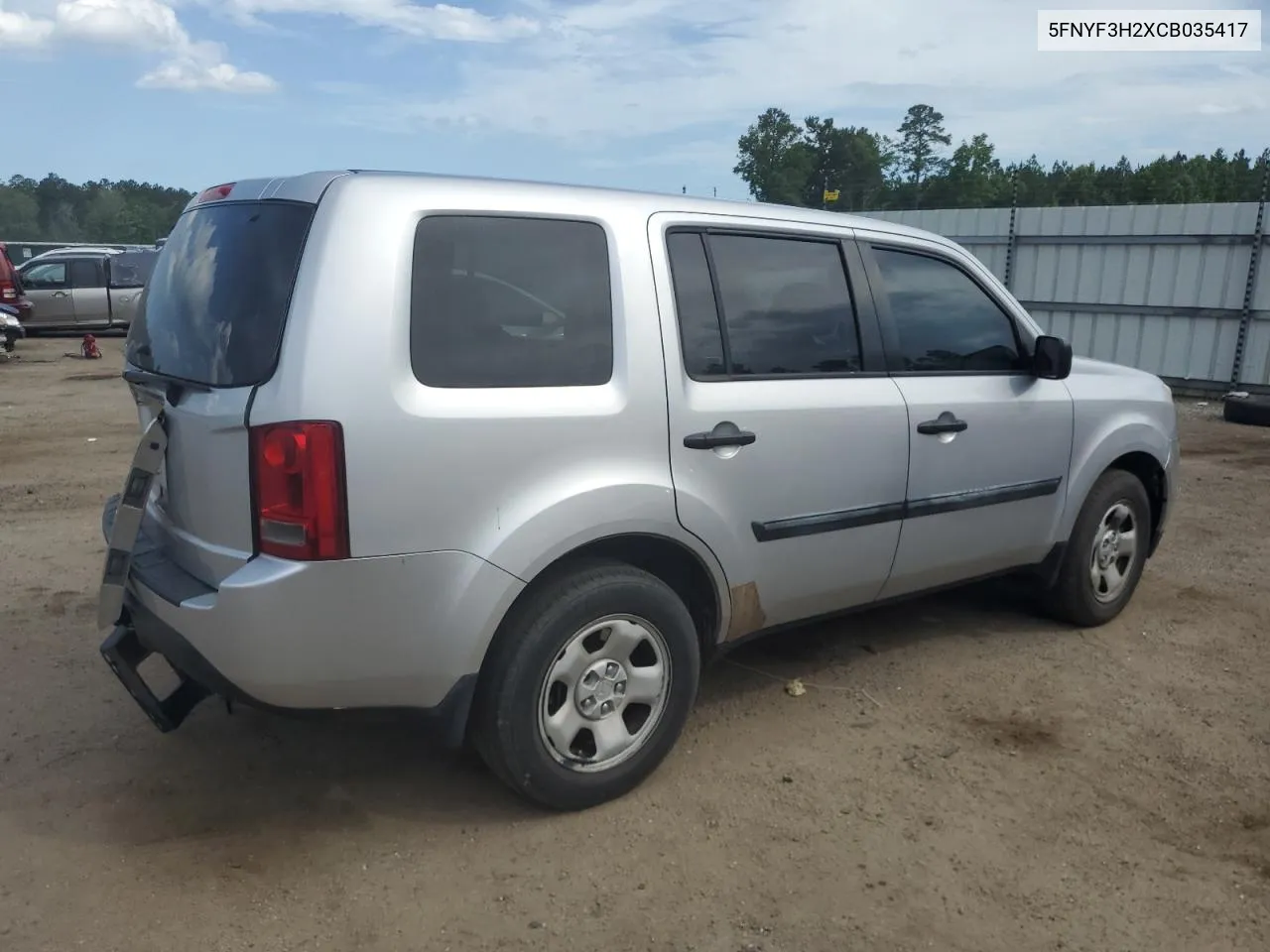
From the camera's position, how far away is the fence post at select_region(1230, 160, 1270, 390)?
11656 millimetres

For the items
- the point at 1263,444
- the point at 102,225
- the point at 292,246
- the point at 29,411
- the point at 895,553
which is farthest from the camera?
the point at 102,225

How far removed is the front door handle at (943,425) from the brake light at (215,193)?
2.48m

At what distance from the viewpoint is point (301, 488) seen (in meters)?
2.64

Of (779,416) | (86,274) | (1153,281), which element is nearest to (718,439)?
(779,416)

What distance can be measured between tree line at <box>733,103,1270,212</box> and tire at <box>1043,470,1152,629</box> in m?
10.2

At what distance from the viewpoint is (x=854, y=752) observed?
3686 millimetres

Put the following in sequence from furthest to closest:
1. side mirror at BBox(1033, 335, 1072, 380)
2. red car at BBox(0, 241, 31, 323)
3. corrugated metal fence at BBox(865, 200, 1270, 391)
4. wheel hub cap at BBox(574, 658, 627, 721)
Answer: red car at BBox(0, 241, 31, 323)
corrugated metal fence at BBox(865, 200, 1270, 391)
side mirror at BBox(1033, 335, 1072, 380)
wheel hub cap at BBox(574, 658, 627, 721)

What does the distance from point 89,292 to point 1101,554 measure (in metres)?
20.7

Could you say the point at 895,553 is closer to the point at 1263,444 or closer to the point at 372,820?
the point at 372,820

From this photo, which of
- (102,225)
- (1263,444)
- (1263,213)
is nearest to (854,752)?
(1263,444)

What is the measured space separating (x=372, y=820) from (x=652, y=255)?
1925 mm

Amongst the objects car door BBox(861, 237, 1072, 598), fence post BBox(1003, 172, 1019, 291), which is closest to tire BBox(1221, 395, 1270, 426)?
fence post BBox(1003, 172, 1019, 291)

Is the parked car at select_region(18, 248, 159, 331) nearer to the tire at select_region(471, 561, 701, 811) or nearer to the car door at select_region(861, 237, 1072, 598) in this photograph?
the car door at select_region(861, 237, 1072, 598)

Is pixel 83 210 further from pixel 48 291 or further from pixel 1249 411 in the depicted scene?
pixel 1249 411
